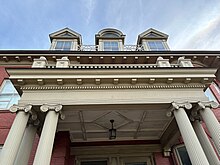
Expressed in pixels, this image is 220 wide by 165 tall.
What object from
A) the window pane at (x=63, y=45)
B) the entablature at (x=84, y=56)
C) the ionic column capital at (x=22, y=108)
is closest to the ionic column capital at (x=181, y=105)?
the ionic column capital at (x=22, y=108)

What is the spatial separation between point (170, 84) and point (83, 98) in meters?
3.30

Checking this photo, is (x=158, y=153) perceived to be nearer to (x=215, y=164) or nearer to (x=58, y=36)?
(x=215, y=164)

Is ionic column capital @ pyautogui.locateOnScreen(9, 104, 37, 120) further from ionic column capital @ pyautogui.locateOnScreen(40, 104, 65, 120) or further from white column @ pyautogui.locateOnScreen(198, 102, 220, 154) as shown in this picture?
white column @ pyautogui.locateOnScreen(198, 102, 220, 154)

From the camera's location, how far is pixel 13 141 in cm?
531

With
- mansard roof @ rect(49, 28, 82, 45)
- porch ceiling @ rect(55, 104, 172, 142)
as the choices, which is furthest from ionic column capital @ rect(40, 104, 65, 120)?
mansard roof @ rect(49, 28, 82, 45)

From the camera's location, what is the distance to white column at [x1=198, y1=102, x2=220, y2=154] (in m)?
5.67

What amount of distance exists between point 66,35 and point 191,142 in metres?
11.5

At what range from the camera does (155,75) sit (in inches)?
267

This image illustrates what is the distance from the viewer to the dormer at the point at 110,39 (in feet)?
42.9

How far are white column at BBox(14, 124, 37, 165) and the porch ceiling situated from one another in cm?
139

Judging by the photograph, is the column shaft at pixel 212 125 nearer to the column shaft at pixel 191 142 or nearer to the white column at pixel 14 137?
the column shaft at pixel 191 142

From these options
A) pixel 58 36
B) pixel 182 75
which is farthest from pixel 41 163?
pixel 58 36

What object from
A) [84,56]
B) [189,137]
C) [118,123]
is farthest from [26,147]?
[84,56]

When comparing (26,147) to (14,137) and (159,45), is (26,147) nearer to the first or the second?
(14,137)
